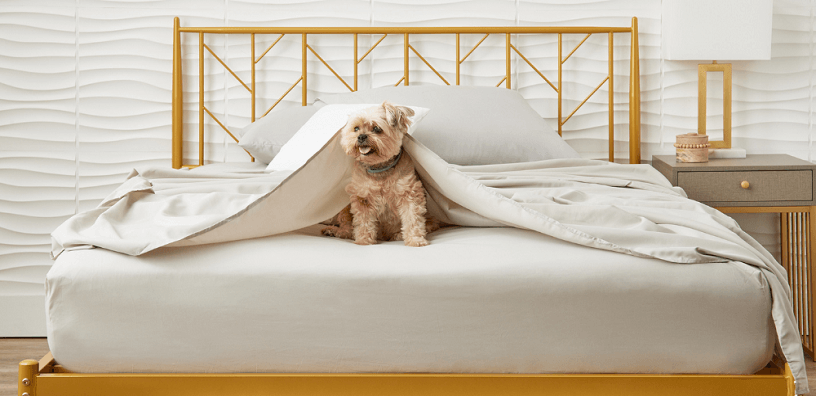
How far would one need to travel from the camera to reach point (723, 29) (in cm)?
262

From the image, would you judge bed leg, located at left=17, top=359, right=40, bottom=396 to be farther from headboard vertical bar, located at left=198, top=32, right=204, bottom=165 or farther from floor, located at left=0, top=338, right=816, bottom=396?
headboard vertical bar, located at left=198, top=32, right=204, bottom=165

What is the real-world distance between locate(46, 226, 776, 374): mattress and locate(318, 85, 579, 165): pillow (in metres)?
1.02

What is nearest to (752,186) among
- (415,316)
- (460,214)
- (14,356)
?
(460,214)

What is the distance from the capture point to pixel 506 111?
8.00 ft

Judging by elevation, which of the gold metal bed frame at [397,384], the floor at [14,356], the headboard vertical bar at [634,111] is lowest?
the floor at [14,356]

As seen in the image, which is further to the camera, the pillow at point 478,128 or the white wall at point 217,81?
the white wall at point 217,81

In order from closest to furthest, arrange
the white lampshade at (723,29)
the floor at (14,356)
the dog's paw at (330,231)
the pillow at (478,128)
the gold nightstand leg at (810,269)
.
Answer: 1. the dog's paw at (330,231)
2. the floor at (14,356)
3. the pillow at (478,128)
4. the gold nightstand leg at (810,269)
5. the white lampshade at (723,29)

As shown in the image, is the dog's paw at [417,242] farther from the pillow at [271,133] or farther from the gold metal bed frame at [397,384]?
the pillow at [271,133]

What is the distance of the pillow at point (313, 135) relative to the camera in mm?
2152

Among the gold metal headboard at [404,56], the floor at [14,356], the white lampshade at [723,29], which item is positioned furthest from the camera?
the gold metal headboard at [404,56]

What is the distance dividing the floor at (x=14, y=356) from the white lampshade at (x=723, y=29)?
124cm

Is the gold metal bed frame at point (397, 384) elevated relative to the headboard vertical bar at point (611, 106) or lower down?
lower down

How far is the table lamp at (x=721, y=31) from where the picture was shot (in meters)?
2.61

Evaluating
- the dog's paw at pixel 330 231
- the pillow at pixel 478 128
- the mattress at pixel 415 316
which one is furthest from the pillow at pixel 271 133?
the mattress at pixel 415 316
